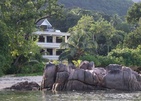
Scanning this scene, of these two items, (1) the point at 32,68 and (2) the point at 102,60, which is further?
(2) the point at 102,60

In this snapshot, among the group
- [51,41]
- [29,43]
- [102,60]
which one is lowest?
[102,60]

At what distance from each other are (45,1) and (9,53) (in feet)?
27.2

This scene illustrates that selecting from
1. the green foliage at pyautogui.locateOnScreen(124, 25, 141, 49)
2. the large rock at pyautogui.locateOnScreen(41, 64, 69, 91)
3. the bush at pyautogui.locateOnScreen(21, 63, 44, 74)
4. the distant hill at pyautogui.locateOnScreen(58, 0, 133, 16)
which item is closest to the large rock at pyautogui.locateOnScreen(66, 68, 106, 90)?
the large rock at pyautogui.locateOnScreen(41, 64, 69, 91)

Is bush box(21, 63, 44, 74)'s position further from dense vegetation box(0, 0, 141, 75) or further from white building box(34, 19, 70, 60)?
white building box(34, 19, 70, 60)

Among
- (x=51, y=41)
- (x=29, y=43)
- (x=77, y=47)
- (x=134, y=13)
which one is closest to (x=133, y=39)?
(x=134, y=13)

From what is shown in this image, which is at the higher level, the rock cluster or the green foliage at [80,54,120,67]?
the green foliage at [80,54,120,67]

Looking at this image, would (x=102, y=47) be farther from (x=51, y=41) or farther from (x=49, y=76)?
(x=49, y=76)

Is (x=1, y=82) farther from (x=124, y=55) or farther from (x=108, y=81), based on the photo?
(x=124, y=55)

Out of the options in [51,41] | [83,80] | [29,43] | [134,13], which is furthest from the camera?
[51,41]

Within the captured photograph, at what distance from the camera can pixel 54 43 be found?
74.8 meters

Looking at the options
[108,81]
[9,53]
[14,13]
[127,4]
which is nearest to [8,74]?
[9,53]

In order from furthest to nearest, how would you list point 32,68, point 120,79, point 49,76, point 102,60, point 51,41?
point 51,41
point 102,60
point 32,68
point 49,76
point 120,79

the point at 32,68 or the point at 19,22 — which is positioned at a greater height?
the point at 19,22

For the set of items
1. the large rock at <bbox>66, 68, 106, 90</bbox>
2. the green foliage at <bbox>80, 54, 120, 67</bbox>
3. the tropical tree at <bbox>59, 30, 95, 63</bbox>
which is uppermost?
the tropical tree at <bbox>59, 30, 95, 63</bbox>
